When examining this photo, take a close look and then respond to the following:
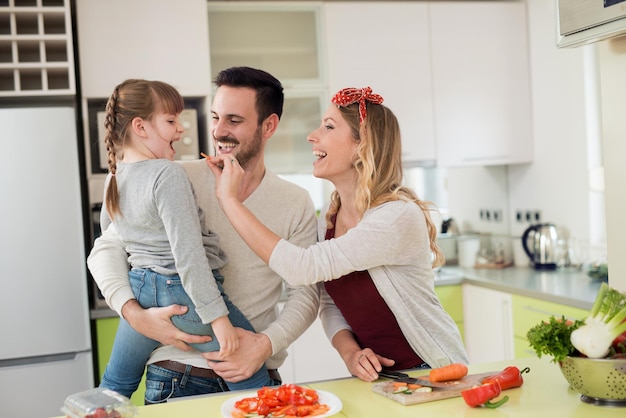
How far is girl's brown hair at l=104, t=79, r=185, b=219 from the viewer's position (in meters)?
2.07

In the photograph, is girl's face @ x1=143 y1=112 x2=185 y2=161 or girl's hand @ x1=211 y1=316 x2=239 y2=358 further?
girl's face @ x1=143 y1=112 x2=185 y2=161

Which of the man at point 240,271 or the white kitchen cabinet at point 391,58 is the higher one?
the white kitchen cabinet at point 391,58

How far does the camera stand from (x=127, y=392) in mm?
2070

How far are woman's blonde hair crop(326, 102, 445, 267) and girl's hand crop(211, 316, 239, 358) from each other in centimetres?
47

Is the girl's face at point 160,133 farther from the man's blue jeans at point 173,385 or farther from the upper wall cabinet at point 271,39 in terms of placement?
the upper wall cabinet at point 271,39

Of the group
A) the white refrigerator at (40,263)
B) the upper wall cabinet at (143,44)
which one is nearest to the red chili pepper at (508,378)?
the white refrigerator at (40,263)

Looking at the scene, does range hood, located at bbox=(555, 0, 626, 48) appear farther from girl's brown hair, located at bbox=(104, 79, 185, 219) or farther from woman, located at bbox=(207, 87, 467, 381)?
girl's brown hair, located at bbox=(104, 79, 185, 219)

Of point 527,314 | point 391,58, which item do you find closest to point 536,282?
point 527,314

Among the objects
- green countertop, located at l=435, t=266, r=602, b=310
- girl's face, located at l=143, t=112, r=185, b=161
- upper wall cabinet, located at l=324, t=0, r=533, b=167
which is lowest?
green countertop, located at l=435, t=266, r=602, b=310

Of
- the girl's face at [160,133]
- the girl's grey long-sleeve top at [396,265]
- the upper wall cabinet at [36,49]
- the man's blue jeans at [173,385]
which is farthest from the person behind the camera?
the upper wall cabinet at [36,49]

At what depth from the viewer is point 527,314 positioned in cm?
357

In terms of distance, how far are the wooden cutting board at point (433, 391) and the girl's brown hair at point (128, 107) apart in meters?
0.92

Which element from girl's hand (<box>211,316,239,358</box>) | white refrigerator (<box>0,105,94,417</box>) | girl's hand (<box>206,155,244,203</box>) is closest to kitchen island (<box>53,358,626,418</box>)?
girl's hand (<box>211,316,239,358</box>)

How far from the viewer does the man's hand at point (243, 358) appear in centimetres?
192
